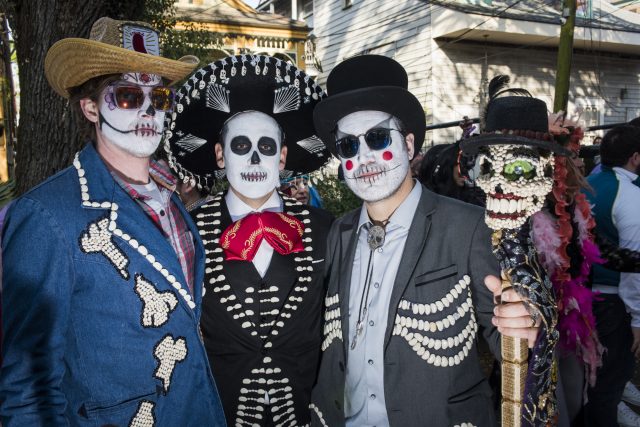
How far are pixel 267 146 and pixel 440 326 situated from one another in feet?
4.31

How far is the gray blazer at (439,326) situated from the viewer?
211cm

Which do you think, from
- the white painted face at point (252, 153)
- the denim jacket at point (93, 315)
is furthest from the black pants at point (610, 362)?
the denim jacket at point (93, 315)

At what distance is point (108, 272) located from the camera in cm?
195

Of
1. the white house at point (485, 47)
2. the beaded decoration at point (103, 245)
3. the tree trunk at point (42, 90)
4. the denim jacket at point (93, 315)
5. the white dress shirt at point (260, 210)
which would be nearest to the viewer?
the denim jacket at point (93, 315)

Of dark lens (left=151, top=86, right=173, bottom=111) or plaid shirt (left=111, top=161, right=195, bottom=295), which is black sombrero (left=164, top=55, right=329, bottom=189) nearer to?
dark lens (left=151, top=86, right=173, bottom=111)

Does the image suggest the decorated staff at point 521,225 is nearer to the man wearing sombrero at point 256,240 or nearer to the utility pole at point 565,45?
the man wearing sombrero at point 256,240

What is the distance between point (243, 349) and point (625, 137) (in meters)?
3.45

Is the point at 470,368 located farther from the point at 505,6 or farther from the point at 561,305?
the point at 505,6

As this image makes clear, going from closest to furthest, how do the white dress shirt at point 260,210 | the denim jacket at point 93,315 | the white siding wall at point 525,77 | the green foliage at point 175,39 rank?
the denim jacket at point 93,315 < the white dress shirt at point 260,210 < the green foliage at point 175,39 < the white siding wall at point 525,77

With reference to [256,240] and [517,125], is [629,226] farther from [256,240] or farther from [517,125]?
[256,240]

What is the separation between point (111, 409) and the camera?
192 centimetres

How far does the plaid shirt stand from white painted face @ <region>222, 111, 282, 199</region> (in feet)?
1.27

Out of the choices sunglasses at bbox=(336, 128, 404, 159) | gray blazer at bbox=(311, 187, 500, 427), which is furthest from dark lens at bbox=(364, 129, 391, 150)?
gray blazer at bbox=(311, 187, 500, 427)

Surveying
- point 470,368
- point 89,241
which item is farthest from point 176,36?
point 470,368
